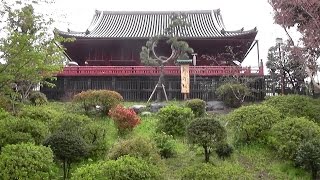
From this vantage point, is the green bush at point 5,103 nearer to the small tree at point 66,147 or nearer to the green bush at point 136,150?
the small tree at point 66,147

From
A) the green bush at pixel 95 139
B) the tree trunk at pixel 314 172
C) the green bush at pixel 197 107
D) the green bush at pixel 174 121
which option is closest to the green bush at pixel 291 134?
the tree trunk at pixel 314 172

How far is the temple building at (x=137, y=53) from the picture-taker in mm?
28391

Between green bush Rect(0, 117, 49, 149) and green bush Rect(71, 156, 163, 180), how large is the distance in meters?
3.26

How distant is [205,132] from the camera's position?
14.1 metres

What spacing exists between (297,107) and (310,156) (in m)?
5.43

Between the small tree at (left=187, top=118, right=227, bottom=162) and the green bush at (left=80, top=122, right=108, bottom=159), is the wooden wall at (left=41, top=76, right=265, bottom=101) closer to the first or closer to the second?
the small tree at (left=187, top=118, right=227, bottom=162)

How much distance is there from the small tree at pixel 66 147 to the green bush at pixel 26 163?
2.74 ft

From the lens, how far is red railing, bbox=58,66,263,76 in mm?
28078

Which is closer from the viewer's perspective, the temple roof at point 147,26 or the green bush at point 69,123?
the green bush at point 69,123

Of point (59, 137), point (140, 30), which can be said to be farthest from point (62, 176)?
point (140, 30)

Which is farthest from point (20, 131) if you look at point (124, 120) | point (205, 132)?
point (124, 120)

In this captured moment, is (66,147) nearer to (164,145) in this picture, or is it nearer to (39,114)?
(164,145)

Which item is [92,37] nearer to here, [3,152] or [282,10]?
[282,10]

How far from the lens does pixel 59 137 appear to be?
40.6 ft
